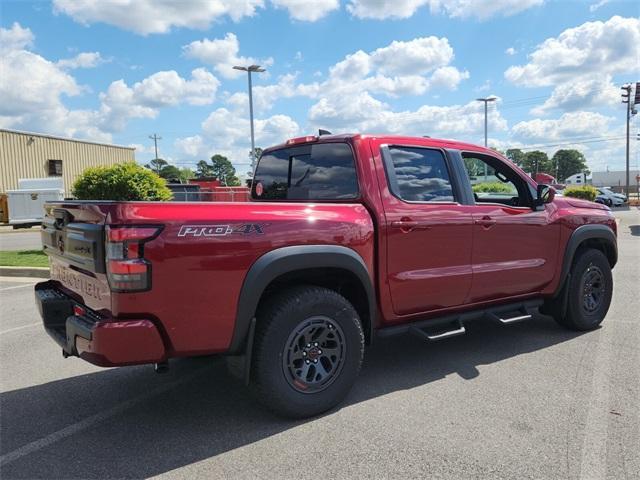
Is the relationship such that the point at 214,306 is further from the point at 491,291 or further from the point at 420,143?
the point at 491,291

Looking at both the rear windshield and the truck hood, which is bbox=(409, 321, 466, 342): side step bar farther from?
the truck hood

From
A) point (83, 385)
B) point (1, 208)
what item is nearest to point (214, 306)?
point (83, 385)

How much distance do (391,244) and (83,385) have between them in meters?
2.68

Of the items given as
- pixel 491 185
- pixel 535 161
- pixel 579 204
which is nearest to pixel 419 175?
pixel 579 204

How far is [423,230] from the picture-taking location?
3.97m

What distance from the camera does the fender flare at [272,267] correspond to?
3.14 metres

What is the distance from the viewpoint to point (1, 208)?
26.3 meters

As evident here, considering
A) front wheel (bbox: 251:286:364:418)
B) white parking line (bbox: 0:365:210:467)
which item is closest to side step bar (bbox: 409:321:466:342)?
front wheel (bbox: 251:286:364:418)

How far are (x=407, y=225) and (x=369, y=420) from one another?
55.6 inches

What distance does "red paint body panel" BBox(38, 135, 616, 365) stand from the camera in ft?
9.47

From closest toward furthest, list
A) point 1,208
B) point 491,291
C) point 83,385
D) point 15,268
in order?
point 83,385 → point 491,291 → point 15,268 → point 1,208

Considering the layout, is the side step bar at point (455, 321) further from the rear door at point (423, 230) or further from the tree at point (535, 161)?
the tree at point (535, 161)

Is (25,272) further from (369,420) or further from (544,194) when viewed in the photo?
(544,194)

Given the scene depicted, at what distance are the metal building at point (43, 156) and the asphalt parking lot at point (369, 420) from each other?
3006cm
